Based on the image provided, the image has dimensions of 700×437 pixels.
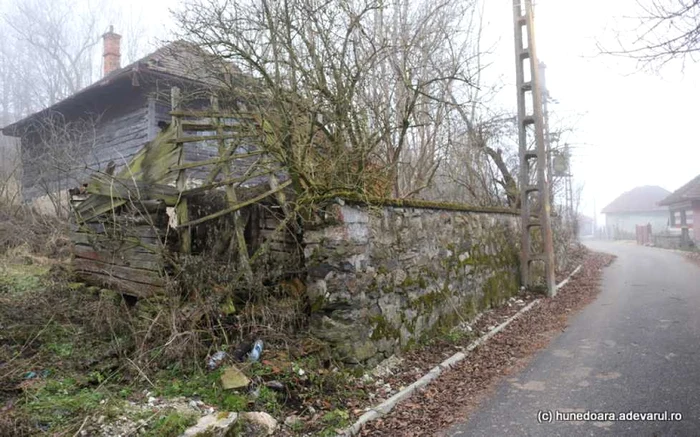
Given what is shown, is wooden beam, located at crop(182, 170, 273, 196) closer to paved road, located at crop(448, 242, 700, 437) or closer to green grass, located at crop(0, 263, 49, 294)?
green grass, located at crop(0, 263, 49, 294)

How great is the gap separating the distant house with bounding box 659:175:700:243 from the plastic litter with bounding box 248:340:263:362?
92.7 ft

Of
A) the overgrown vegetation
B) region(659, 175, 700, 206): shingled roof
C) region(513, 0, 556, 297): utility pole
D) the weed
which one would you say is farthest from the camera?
region(659, 175, 700, 206): shingled roof

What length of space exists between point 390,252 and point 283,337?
1.64m

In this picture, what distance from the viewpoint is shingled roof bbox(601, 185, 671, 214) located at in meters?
60.7

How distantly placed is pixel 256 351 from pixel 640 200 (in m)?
70.6

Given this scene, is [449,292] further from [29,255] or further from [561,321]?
[29,255]

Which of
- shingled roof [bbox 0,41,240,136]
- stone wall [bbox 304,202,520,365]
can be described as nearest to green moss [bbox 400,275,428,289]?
stone wall [bbox 304,202,520,365]

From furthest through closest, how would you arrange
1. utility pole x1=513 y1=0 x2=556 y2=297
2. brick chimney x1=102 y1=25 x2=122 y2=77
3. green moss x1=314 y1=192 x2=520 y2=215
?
brick chimney x1=102 y1=25 x2=122 y2=77, utility pole x1=513 y1=0 x2=556 y2=297, green moss x1=314 y1=192 x2=520 y2=215

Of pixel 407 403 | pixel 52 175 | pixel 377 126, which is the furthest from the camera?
pixel 52 175

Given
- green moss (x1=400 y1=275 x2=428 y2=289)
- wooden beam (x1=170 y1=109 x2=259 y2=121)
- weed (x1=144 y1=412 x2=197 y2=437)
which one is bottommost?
weed (x1=144 y1=412 x2=197 y2=437)

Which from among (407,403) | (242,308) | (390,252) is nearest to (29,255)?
(242,308)

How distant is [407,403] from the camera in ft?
14.8

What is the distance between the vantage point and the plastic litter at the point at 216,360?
4355 mm

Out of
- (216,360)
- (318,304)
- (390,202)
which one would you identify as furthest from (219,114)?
(216,360)
